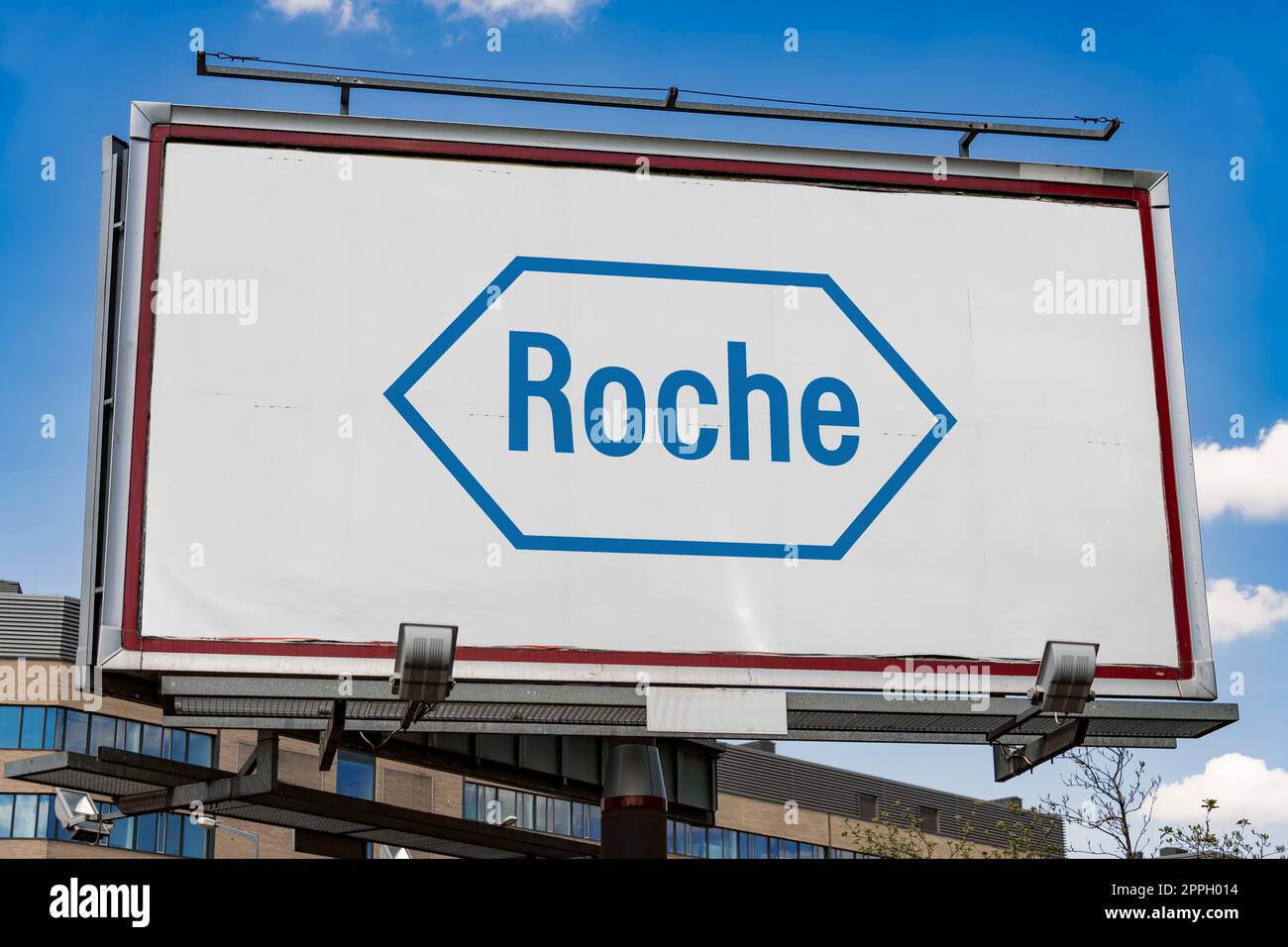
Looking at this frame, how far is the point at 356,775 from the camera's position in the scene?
186 ft

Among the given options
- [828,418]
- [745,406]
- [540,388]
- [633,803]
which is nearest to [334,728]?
[633,803]

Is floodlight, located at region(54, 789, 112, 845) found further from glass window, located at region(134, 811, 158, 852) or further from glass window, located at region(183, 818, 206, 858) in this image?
glass window, located at region(183, 818, 206, 858)

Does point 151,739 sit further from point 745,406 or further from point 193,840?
point 745,406

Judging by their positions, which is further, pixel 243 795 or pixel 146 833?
pixel 146 833

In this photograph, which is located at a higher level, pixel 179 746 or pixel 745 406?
pixel 745 406

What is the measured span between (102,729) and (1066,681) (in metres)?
46.7

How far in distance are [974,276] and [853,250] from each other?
1137 millimetres

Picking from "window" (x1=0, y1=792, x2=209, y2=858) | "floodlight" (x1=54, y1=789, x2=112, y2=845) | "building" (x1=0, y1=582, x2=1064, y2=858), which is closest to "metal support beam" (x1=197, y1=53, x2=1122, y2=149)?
"floodlight" (x1=54, y1=789, x2=112, y2=845)

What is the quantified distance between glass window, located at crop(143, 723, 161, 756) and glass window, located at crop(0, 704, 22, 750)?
13.5ft

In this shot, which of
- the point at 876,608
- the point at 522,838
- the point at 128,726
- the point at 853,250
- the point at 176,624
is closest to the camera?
the point at 176,624

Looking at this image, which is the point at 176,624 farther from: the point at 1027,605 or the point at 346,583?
the point at 1027,605

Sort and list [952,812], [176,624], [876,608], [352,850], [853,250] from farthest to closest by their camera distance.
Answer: [952,812] → [352,850] → [853,250] → [876,608] → [176,624]

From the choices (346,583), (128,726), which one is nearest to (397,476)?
(346,583)

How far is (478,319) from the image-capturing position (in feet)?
42.0
